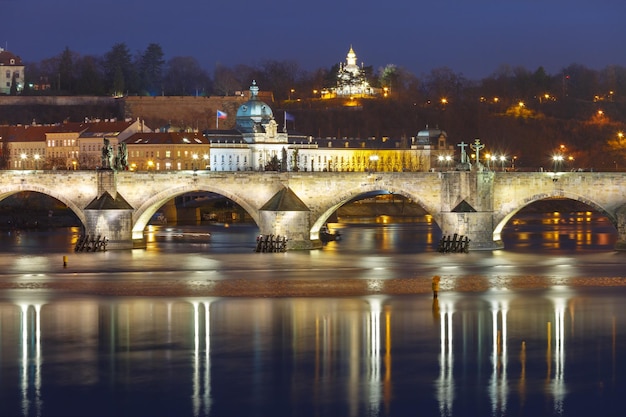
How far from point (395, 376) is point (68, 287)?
17837 mm

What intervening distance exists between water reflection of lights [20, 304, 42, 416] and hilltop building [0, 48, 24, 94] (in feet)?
421

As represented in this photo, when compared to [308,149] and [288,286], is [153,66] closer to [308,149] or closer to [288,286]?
[308,149]

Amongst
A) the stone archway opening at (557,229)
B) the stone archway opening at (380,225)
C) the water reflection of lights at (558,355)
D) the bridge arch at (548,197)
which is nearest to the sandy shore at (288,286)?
the water reflection of lights at (558,355)

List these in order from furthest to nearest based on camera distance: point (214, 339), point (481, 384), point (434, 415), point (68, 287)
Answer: point (68, 287)
point (214, 339)
point (481, 384)
point (434, 415)

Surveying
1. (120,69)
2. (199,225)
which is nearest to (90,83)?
(120,69)

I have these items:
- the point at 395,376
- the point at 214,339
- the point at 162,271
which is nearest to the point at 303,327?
the point at 214,339

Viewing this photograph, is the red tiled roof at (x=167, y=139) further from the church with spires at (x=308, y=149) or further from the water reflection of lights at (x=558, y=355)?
the water reflection of lights at (x=558, y=355)

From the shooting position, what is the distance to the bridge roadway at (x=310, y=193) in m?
59.9

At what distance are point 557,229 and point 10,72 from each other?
100547mm

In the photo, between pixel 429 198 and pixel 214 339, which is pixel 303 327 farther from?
pixel 429 198

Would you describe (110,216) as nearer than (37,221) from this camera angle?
Yes

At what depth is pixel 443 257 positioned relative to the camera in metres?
58.2

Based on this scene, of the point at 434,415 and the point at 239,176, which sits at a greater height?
the point at 239,176

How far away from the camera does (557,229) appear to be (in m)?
80.9
